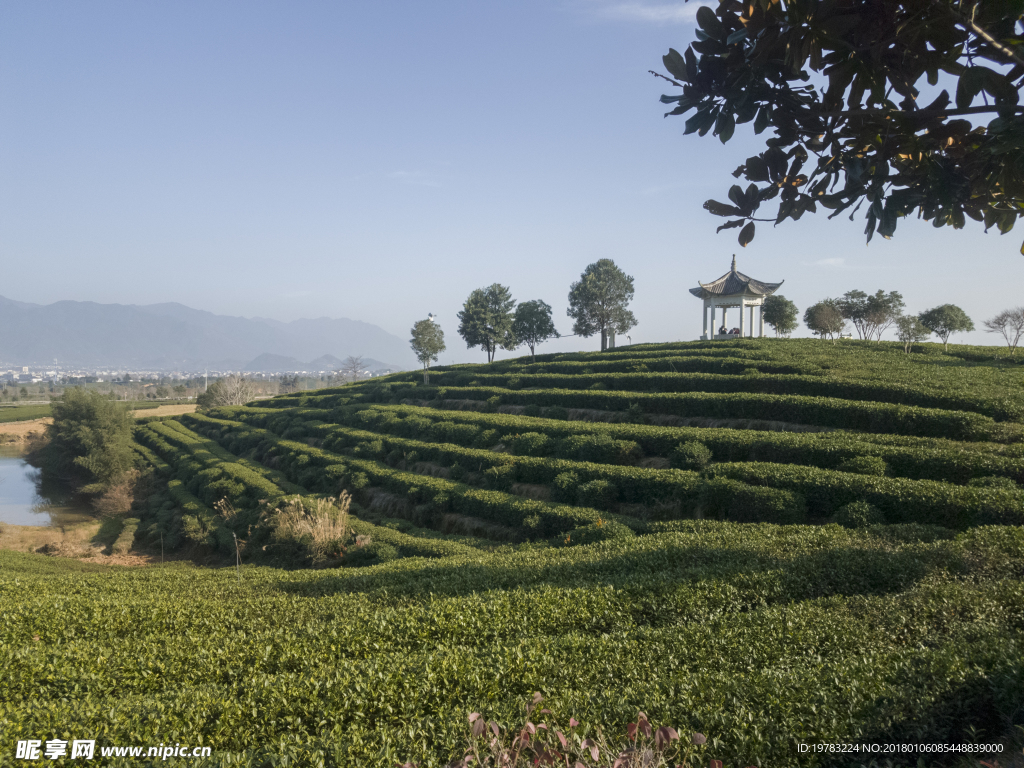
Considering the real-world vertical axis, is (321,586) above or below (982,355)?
below

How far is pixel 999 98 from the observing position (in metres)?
3.40

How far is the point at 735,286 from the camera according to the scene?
37.2 m

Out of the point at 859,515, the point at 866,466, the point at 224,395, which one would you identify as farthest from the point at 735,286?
the point at 224,395

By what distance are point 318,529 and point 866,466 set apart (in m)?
15.7

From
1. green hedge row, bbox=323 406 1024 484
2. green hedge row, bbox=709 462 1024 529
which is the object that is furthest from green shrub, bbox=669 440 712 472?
green hedge row, bbox=709 462 1024 529

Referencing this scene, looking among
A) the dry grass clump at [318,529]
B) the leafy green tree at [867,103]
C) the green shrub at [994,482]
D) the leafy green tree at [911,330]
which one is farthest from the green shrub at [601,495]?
the leafy green tree at [911,330]

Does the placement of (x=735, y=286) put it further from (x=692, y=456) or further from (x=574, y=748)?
(x=574, y=748)

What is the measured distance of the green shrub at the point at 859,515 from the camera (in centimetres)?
1124

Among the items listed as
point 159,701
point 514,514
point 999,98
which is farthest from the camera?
point 514,514

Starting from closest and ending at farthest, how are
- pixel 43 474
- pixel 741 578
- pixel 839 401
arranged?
pixel 741 578 < pixel 839 401 < pixel 43 474

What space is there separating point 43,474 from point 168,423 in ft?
33.1

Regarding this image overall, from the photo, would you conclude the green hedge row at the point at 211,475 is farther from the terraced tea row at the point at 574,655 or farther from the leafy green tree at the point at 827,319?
the leafy green tree at the point at 827,319

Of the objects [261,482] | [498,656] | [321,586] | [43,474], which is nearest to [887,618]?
[498,656]

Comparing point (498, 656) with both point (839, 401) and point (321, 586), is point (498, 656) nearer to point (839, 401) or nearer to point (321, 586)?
point (321, 586)
